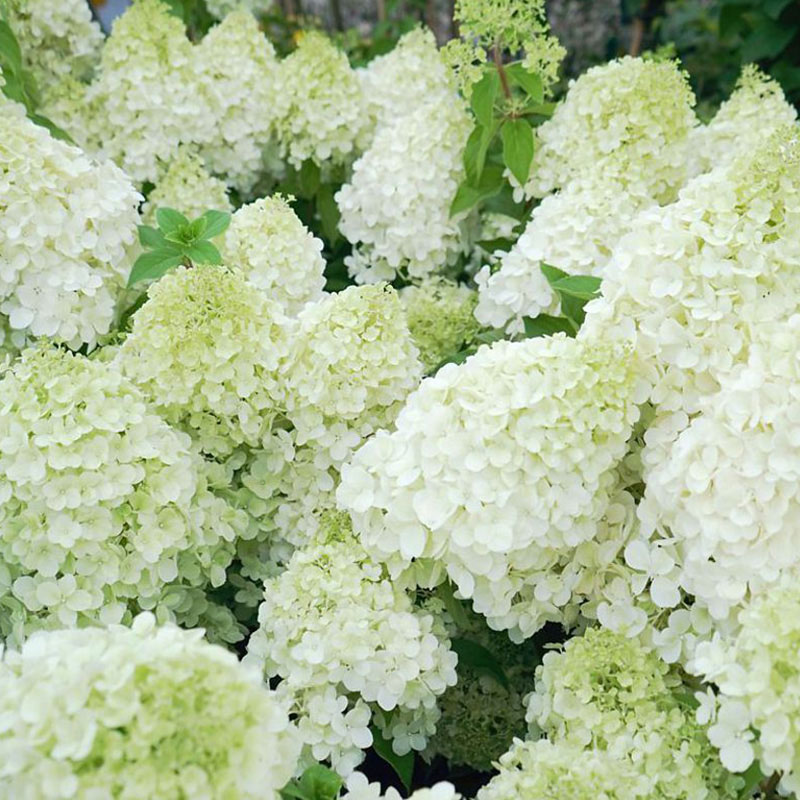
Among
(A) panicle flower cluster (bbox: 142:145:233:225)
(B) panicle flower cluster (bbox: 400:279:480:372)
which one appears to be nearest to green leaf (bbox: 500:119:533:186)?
(B) panicle flower cluster (bbox: 400:279:480:372)

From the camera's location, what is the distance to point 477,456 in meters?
1.16

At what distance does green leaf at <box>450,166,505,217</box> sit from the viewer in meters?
1.79

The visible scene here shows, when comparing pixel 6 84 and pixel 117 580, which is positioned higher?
pixel 6 84

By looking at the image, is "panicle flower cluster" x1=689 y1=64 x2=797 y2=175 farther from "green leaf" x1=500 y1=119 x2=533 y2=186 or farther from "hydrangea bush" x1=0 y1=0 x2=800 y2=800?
"green leaf" x1=500 y1=119 x2=533 y2=186

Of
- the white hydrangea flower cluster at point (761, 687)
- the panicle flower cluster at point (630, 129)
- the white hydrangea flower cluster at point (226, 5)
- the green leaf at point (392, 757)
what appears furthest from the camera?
the white hydrangea flower cluster at point (226, 5)

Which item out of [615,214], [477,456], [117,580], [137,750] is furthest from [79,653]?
[615,214]

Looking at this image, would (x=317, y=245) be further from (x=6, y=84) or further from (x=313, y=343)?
(x=6, y=84)

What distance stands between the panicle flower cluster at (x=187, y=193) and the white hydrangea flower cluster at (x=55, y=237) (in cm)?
25

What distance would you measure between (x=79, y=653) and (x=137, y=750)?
0.10 meters

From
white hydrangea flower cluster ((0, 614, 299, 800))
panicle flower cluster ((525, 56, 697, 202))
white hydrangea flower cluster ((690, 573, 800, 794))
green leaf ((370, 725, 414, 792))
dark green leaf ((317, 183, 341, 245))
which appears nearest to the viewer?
white hydrangea flower cluster ((0, 614, 299, 800))

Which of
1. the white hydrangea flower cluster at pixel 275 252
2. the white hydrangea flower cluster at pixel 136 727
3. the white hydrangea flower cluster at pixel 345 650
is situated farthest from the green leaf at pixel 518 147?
the white hydrangea flower cluster at pixel 136 727

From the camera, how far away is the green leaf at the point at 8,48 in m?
1.75

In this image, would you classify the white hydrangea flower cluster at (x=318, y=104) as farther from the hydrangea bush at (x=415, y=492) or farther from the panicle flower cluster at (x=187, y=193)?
the hydrangea bush at (x=415, y=492)

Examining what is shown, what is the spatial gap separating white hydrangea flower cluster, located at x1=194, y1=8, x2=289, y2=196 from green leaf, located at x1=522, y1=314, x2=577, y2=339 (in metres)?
0.71
